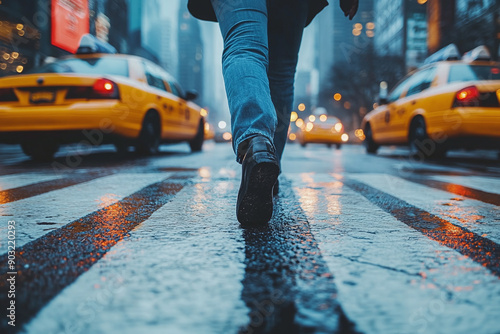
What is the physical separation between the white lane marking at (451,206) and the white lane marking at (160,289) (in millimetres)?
912

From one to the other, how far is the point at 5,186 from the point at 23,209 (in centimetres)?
112

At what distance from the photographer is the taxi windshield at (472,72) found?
5.89 meters

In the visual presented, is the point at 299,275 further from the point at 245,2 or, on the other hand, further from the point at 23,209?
the point at 23,209

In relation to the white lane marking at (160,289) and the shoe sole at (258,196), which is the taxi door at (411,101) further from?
the white lane marking at (160,289)

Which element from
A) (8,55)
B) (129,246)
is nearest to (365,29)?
(8,55)

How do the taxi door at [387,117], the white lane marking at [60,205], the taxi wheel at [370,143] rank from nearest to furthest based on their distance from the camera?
the white lane marking at [60,205] → the taxi door at [387,117] → the taxi wheel at [370,143]

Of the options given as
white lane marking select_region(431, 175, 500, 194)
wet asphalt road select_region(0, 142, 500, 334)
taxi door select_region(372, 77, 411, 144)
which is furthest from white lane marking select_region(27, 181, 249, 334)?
taxi door select_region(372, 77, 411, 144)

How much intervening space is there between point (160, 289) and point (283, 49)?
1815 millimetres

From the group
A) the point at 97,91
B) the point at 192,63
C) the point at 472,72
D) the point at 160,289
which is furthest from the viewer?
the point at 192,63

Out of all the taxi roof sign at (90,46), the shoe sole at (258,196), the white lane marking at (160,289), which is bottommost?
the white lane marking at (160,289)

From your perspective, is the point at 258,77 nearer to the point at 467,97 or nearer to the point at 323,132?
the point at 467,97

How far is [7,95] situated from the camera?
5.24m

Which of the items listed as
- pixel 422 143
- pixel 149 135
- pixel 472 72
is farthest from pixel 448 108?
pixel 149 135

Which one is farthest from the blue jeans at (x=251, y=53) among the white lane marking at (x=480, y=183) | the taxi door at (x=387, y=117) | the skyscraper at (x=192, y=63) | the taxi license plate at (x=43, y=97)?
the skyscraper at (x=192, y=63)
